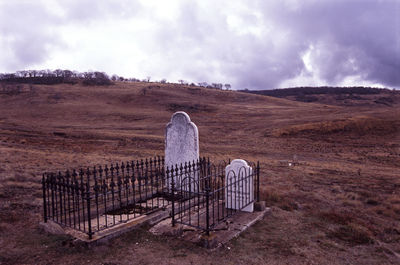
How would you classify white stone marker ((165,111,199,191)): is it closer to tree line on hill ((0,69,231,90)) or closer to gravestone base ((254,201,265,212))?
gravestone base ((254,201,265,212))

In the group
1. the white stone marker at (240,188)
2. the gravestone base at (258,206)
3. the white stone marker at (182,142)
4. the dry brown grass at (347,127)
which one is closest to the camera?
the white stone marker at (240,188)

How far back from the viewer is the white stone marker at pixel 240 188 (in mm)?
7383

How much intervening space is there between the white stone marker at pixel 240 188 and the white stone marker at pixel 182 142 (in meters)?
1.59

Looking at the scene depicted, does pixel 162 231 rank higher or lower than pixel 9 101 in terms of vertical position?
lower

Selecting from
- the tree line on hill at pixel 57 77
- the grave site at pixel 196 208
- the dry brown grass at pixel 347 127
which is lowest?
the grave site at pixel 196 208

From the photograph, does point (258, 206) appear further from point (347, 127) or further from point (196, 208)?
point (347, 127)

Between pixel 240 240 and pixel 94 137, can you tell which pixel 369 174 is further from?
pixel 94 137

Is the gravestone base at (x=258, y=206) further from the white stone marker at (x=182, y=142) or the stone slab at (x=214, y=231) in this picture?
the white stone marker at (x=182, y=142)

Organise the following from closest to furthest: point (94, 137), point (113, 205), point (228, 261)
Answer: point (228, 261), point (113, 205), point (94, 137)

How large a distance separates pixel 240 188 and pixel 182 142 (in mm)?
2416

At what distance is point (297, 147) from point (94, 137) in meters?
16.3

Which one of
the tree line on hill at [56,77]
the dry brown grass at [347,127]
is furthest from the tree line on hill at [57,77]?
the dry brown grass at [347,127]

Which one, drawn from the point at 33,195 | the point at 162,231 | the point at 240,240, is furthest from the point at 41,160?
the point at 240,240

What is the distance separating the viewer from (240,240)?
5.96 meters
